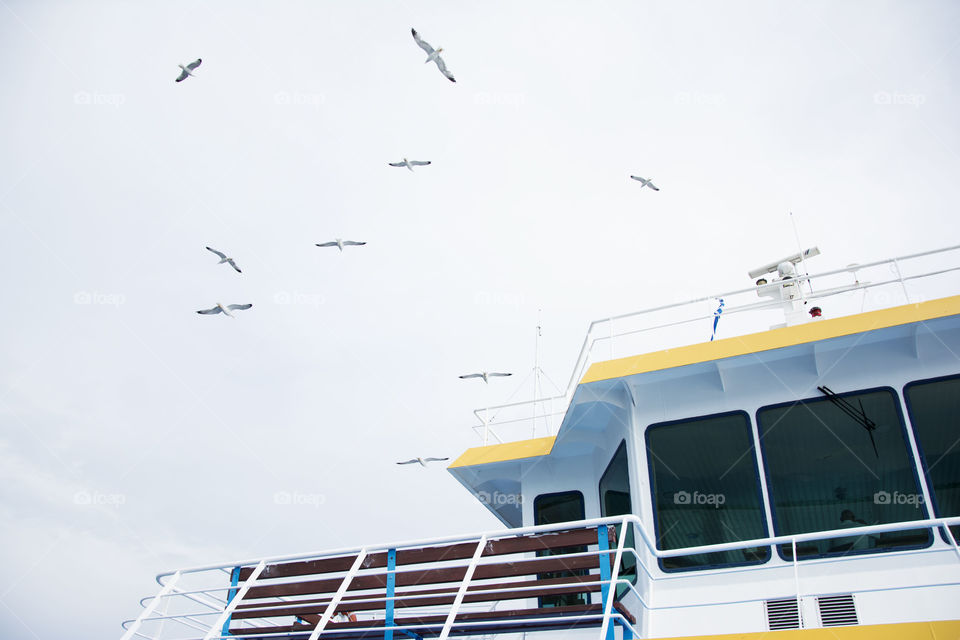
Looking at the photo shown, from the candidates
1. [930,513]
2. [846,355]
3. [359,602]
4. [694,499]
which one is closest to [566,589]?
[359,602]

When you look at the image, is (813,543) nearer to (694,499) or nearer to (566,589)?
(694,499)

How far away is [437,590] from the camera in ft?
19.8

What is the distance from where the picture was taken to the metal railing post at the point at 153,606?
6492 millimetres

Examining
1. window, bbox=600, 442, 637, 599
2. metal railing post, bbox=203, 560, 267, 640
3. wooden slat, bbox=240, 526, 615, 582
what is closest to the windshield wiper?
window, bbox=600, 442, 637, 599

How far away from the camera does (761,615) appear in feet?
21.8

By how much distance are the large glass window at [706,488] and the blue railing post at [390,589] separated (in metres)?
3.07

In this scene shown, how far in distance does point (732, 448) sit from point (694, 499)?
764mm

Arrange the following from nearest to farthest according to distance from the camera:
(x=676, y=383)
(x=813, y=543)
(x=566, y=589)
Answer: (x=566, y=589)
(x=813, y=543)
(x=676, y=383)

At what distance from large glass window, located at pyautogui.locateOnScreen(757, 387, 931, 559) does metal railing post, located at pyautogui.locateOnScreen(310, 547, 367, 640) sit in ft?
14.3

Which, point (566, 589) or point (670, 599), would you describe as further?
point (670, 599)

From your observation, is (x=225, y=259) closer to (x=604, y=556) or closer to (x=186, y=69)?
(x=186, y=69)

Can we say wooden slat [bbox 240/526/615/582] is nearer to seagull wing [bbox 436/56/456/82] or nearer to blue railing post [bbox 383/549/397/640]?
blue railing post [bbox 383/549/397/640]

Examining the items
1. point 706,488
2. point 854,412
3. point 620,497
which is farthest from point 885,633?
point 620,497

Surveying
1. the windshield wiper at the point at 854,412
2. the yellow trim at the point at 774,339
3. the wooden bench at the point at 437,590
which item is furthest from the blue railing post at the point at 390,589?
the windshield wiper at the point at 854,412
